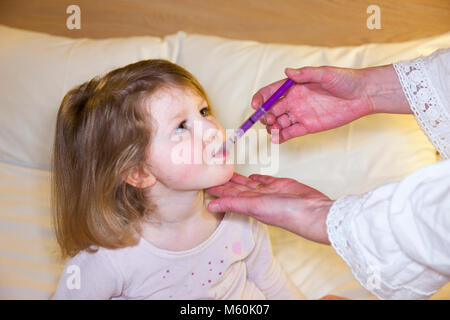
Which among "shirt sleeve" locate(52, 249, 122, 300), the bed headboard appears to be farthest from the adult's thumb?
the bed headboard

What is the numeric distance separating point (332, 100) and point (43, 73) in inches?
37.3

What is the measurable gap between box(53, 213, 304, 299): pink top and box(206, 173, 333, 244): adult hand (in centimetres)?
11

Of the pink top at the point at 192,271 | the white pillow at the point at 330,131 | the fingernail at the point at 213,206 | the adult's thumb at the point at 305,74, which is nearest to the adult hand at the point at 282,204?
the fingernail at the point at 213,206

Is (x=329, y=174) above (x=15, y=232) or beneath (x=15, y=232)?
above

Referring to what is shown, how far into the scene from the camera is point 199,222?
1143 mm

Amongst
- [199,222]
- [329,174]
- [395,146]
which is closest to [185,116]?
[199,222]

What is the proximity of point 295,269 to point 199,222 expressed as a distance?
0.41 metres

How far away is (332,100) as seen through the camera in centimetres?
124

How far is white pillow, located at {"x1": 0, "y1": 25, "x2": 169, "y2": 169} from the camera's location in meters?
1.55

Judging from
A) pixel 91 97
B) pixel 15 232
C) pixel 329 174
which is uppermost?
pixel 91 97

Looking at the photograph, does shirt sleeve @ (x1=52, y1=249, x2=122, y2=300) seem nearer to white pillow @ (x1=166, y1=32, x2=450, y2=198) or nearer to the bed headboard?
white pillow @ (x1=166, y1=32, x2=450, y2=198)

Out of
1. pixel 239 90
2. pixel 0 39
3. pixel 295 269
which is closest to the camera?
pixel 295 269

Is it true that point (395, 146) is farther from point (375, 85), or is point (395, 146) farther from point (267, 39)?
point (267, 39)

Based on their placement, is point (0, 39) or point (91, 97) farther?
point (0, 39)
